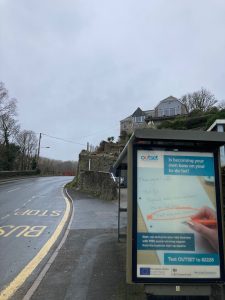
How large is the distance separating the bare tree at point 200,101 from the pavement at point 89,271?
208 feet

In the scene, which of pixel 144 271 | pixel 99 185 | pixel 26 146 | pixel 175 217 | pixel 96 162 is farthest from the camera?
pixel 26 146

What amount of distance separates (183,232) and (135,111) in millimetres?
99041

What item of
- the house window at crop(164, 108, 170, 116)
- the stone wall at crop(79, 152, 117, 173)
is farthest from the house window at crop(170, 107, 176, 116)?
the stone wall at crop(79, 152, 117, 173)

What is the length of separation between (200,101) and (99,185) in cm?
5165

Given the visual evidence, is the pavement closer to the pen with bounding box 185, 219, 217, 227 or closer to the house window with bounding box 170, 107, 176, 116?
the pen with bounding box 185, 219, 217, 227

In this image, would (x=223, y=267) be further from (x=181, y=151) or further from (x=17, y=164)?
(x=17, y=164)

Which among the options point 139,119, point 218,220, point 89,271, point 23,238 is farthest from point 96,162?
point 139,119

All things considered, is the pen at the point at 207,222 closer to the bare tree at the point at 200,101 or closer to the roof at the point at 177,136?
the roof at the point at 177,136

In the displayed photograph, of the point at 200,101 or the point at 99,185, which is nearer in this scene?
the point at 99,185

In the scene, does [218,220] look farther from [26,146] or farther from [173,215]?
[26,146]

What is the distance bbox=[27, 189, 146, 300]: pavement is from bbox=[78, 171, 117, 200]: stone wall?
12.6 metres

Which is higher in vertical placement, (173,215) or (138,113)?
(138,113)

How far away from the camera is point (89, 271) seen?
7.82m

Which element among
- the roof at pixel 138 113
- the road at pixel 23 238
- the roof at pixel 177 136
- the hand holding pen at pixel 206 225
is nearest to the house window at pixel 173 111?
the roof at pixel 138 113
